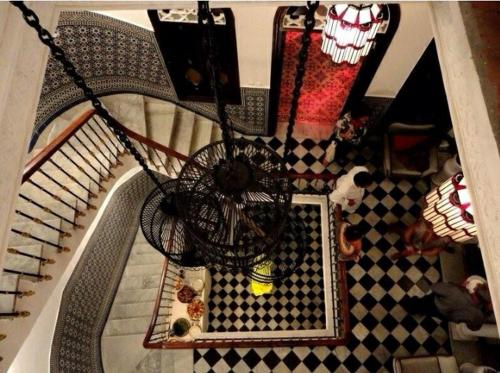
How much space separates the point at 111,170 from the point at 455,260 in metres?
4.64

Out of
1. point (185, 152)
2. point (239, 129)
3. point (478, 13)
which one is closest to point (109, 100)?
point (185, 152)

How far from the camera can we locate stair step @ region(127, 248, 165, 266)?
6.21 metres

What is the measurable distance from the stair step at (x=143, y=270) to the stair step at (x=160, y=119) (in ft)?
7.03

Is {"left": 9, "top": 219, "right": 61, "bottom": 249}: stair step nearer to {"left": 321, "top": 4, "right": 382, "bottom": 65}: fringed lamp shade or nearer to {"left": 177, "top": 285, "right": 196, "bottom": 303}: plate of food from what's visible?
{"left": 177, "top": 285, "right": 196, "bottom": 303}: plate of food

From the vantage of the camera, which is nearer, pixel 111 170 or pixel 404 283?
pixel 111 170

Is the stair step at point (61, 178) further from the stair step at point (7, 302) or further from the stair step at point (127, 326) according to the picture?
the stair step at point (127, 326)

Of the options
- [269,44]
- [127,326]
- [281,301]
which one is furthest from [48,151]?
[281,301]

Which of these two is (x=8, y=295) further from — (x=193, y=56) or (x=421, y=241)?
(x=421, y=241)

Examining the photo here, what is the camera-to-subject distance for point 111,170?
13.9 ft

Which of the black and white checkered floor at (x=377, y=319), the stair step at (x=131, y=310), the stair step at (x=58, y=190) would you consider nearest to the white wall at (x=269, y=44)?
the black and white checkered floor at (x=377, y=319)

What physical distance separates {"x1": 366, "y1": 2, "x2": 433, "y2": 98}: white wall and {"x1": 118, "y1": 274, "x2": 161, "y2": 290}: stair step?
13.8 feet

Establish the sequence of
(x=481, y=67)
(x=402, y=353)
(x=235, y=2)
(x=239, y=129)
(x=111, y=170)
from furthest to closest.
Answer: (x=239, y=129) < (x=402, y=353) < (x=111, y=170) < (x=235, y=2) < (x=481, y=67)

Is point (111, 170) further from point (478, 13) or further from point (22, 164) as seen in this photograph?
point (478, 13)

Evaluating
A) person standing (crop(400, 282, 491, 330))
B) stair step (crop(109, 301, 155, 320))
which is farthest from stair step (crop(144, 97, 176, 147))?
person standing (crop(400, 282, 491, 330))
